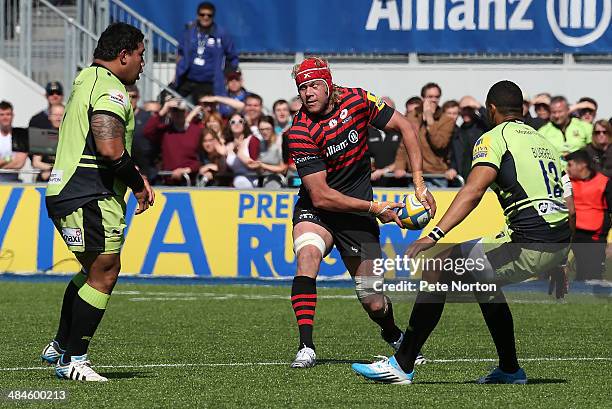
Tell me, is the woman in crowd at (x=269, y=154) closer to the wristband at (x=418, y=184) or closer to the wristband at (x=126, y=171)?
the wristband at (x=418, y=184)

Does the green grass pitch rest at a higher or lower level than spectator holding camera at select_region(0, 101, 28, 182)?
lower

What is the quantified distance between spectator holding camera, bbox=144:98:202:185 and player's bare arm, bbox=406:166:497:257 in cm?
1068

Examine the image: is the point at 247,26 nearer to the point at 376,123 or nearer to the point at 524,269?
the point at 376,123

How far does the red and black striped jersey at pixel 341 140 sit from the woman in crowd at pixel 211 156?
8.48 m

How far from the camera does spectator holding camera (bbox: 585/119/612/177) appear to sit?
17.6 m

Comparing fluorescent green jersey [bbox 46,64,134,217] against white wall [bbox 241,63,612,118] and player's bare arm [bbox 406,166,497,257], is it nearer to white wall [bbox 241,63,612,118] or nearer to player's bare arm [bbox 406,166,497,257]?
player's bare arm [bbox 406,166,497,257]

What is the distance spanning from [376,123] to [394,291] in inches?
70.1

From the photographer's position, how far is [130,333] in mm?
11977

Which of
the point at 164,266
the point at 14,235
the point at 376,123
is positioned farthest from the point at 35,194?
the point at 376,123

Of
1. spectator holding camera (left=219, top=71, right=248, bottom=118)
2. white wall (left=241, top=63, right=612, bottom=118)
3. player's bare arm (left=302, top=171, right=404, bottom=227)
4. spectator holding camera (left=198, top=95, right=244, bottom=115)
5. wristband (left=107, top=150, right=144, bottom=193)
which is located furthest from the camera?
white wall (left=241, top=63, right=612, bottom=118)

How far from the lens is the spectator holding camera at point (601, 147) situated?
57.7ft

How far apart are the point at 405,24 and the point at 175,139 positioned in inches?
186

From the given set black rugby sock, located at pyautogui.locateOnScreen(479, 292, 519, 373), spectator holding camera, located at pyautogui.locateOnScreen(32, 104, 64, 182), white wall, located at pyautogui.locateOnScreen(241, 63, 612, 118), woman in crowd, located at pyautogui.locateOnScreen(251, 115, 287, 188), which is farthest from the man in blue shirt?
black rugby sock, located at pyautogui.locateOnScreen(479, 292, 519, 373)

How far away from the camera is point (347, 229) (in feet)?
32.5
